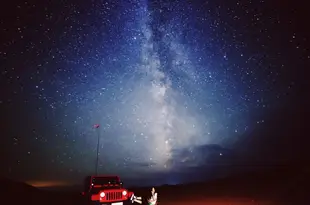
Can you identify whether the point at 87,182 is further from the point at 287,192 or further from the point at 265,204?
the point at 287,192

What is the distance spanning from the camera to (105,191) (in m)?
12.4

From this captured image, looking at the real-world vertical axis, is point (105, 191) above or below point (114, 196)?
above

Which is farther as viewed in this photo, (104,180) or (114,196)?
(104,180)

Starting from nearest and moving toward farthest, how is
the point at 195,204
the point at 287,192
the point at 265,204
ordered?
the point at 265,204
the point at 195,204
the point at 287,192

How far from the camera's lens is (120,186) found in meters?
14.1

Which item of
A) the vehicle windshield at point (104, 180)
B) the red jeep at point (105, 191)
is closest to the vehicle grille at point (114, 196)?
the red jeep at point (105, 191)

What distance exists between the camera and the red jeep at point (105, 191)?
12.3m

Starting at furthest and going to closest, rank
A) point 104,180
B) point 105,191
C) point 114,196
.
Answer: point 104,180 < point 114,196 < point 105,191

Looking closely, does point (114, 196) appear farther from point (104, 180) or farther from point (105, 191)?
point (104, 180)

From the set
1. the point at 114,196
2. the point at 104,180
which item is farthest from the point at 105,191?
the point at 104,180

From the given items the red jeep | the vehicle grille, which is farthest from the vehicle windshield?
the vehicle grille

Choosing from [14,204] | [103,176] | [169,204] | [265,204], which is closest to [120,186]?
[103,176]

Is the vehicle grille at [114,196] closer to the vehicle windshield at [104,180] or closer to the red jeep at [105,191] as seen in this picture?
the red jeep at [105,191]

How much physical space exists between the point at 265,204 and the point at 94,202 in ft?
33.9
